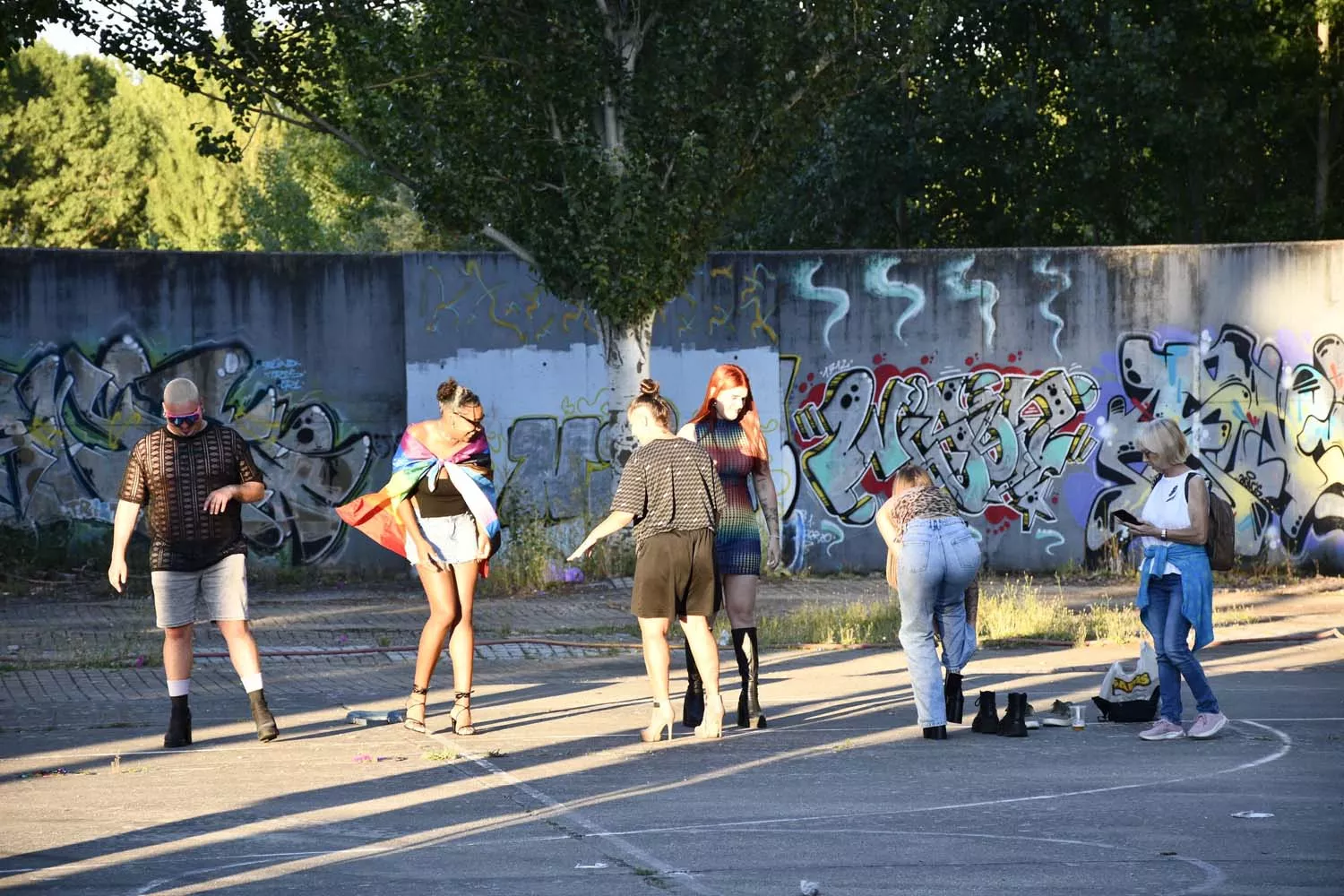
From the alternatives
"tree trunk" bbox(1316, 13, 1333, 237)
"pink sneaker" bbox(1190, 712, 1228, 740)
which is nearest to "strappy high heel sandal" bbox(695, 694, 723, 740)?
"pink sneaker" bbox(1190, 712, 1228, 740)

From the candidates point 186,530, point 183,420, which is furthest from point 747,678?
point 183,420

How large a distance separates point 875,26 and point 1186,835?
11.5 meters

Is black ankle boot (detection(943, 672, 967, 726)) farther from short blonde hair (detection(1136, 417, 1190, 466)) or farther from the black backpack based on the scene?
short blonde hair (detection(1136, 417, 1190, 466))

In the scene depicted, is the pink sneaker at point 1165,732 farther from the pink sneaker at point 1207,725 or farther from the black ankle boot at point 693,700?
the black ankle boot at point 693,700

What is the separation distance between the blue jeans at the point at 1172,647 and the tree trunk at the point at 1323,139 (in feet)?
56.3

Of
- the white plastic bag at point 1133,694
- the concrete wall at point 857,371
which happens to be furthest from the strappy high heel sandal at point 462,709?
A: the concrete wall at point 857,371

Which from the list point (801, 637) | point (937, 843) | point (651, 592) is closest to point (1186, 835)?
point (937, 843)

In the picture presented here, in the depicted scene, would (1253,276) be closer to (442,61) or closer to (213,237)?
(442,61)

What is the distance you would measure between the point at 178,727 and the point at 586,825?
3.02 m

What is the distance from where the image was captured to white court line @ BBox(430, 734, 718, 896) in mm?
6422

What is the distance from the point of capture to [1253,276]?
19047 mm

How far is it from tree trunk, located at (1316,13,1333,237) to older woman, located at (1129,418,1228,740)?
55.4 ft

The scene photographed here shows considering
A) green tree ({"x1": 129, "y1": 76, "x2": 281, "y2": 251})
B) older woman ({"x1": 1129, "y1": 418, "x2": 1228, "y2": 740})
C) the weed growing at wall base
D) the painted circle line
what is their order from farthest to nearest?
green tree ({"x1": 129, "y1": 76, "x2": 281, "y2": 251}), the weed growing at wall base, older woman ({"x1": 1129, "y1": 418, "x2": 1228, "y2": 740}), the painted circle line

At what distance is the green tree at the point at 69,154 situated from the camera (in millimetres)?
49219
